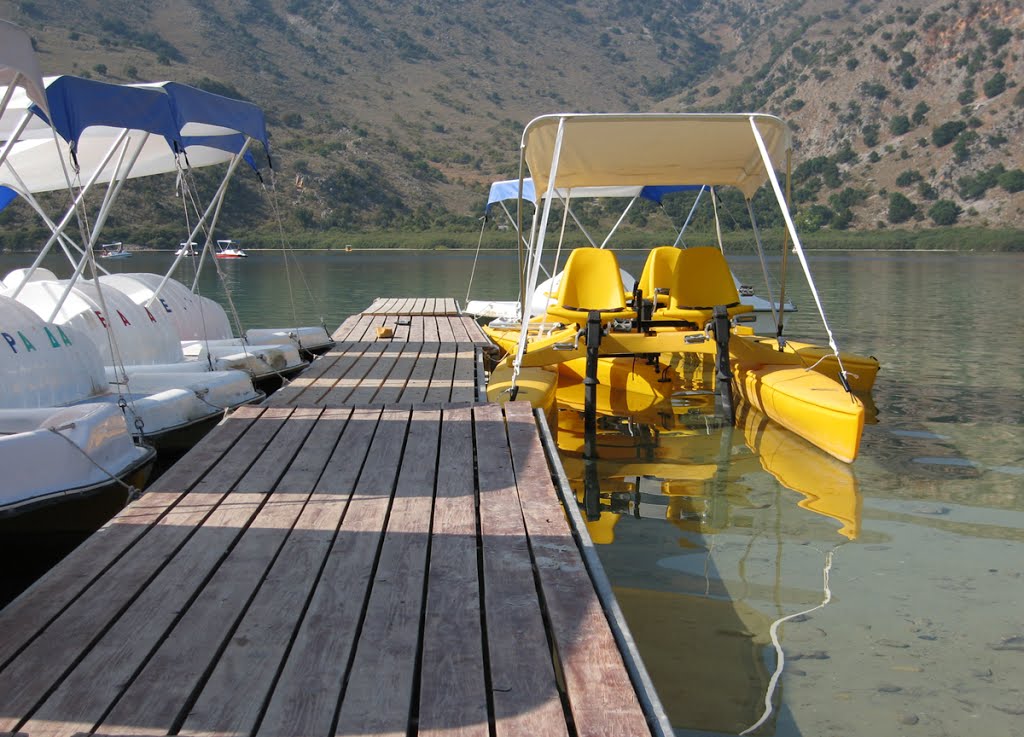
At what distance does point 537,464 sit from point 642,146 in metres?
5.15

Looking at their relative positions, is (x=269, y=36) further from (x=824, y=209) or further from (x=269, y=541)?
(x=269, y=541)

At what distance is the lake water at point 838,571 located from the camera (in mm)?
4242

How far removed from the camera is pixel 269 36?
4498 inches

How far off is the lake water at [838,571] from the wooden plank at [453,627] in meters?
0.94

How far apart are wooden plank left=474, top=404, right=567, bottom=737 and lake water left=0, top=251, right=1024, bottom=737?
770 mm

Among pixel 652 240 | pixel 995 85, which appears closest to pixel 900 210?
pixel 995 85

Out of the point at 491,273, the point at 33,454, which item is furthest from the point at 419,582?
the point at 491,273

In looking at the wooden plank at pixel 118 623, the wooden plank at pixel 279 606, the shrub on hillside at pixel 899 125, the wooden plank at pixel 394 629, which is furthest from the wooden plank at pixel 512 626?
the shrub on hillside at pixel 899 125

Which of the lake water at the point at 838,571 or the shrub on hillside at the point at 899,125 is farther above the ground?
the shrub on hillside at the point at 899,125

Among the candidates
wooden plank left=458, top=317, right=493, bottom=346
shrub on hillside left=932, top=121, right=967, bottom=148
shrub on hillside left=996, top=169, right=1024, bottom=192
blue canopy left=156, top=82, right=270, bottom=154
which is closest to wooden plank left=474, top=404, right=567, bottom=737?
blue canopy left=156, top=82, right=270, bottom=154

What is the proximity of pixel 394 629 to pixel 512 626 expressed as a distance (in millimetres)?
409

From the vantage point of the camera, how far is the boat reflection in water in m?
4.42

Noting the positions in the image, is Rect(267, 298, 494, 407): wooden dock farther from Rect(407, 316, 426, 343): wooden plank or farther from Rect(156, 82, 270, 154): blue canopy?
Rect(156, 82, 270, 154): blue canopy

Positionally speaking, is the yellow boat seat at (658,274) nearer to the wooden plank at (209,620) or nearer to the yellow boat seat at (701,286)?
the yellow boat seat at (701,286)
